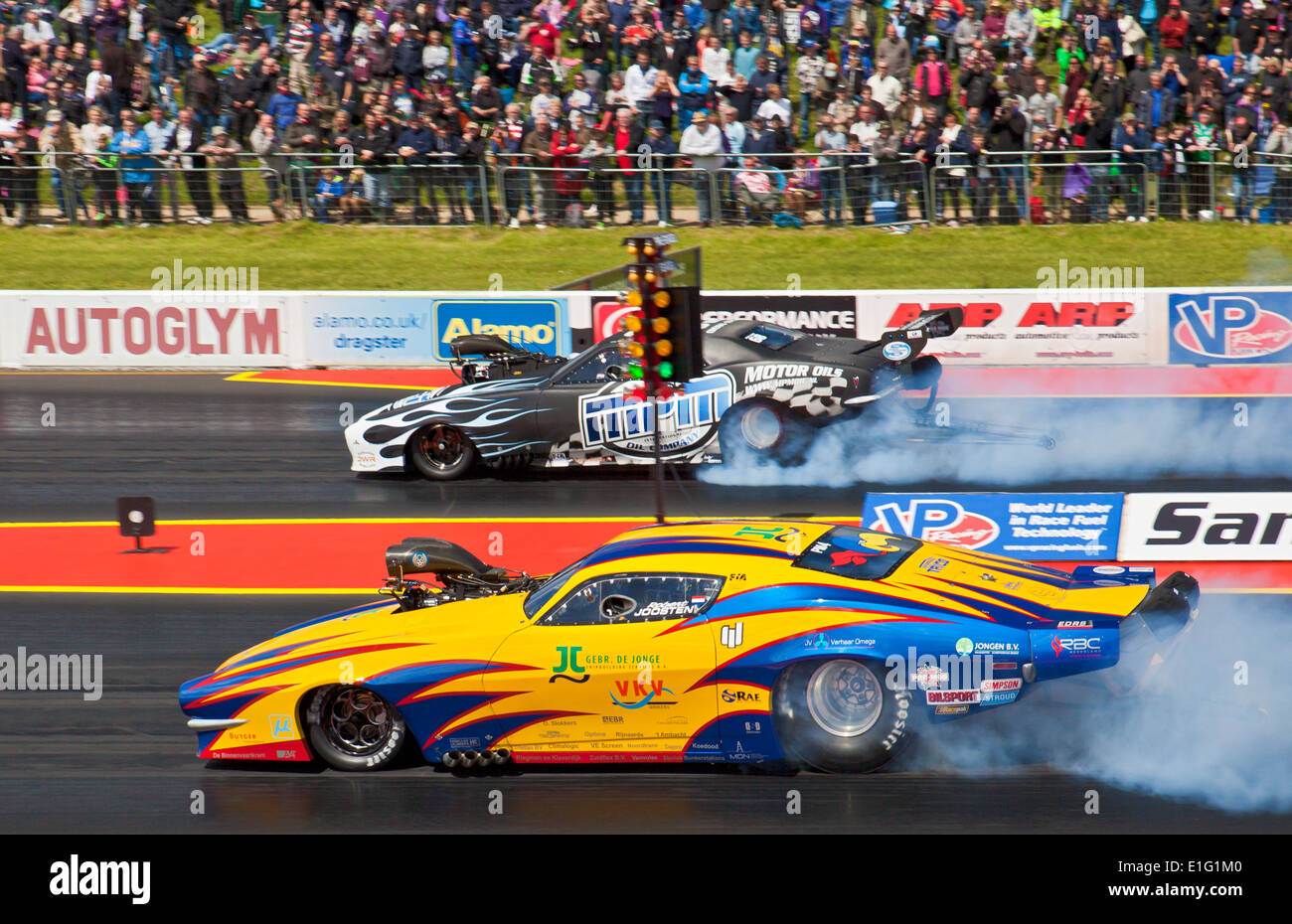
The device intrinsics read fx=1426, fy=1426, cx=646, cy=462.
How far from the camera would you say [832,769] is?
7574 mm

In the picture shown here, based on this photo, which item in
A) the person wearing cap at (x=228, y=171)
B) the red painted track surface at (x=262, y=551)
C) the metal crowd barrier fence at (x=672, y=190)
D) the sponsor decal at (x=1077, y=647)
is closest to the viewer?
the sponsor decal at (x=1077, y=647)

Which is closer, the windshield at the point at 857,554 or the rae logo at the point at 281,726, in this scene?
the windshield at the point at 857,554

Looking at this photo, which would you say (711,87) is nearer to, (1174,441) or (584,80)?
(584,80)

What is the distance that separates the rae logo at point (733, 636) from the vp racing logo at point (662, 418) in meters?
6.04

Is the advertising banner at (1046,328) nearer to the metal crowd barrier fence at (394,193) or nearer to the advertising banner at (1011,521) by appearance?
the advertising banner at (1011,521)

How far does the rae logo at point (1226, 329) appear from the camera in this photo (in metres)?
17.7

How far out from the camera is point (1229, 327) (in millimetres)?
17859

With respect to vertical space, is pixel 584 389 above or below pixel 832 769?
above

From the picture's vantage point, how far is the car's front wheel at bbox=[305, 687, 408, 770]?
26.1 ft

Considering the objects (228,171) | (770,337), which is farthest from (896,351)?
(228,171)

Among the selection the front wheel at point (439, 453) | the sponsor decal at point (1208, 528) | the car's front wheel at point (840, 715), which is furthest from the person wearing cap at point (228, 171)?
the car's front wheel at point (840, 715)

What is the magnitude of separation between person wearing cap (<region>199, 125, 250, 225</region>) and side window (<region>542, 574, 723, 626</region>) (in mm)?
15983

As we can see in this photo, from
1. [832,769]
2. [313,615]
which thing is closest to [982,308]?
[313,615]

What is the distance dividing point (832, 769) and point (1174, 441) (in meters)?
8.99
